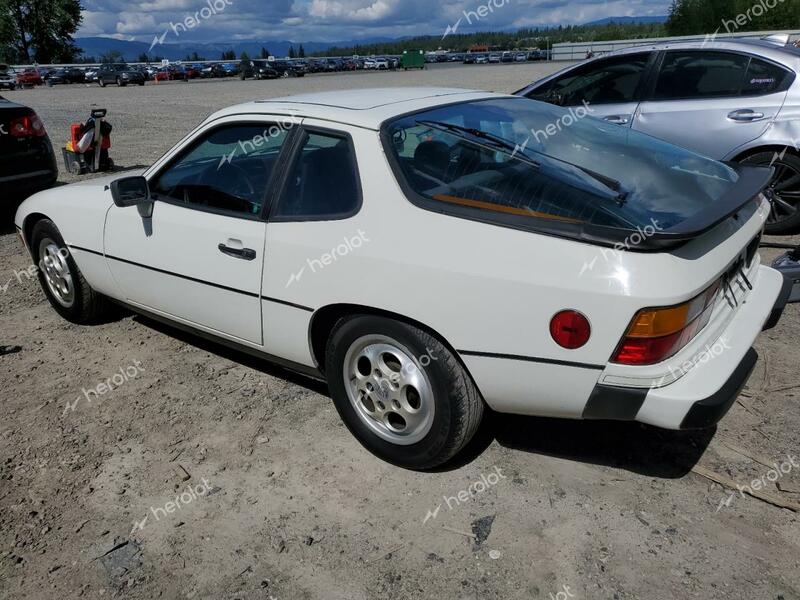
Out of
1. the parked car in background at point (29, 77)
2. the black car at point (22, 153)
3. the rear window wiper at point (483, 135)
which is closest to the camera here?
the rear window wiper at point (483, 135)

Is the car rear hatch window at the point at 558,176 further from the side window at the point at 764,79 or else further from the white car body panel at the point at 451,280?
the side window at the point at 764,79

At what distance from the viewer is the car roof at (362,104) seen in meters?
2.97

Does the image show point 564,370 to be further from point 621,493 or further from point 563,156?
point 563,156

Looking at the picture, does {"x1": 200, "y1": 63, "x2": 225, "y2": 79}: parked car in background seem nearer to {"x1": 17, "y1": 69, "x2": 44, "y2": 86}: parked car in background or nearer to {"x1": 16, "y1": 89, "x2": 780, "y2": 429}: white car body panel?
{"x1": 17, "y1": 69, "x2": 44, "y2": 86}: parked car in background

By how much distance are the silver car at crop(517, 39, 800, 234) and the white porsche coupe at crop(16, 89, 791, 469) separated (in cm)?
270

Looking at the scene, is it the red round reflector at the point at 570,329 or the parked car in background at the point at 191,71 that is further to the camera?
the parked car in background at the point at 191,71

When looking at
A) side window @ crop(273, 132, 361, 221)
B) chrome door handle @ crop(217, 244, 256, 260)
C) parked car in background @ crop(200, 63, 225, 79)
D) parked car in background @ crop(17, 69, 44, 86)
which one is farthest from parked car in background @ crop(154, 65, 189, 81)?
side window @ crop(273, 132, 361, 221)

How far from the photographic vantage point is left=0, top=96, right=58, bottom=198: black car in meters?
6.99

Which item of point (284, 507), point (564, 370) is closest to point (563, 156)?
point (564, 370)

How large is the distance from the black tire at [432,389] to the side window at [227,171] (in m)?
0.80

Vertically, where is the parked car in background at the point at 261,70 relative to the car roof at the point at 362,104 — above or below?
below

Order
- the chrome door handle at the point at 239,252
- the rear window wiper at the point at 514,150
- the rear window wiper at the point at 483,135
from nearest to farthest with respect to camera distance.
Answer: the rear window wiper at the point at 514,150, the rear window wiper at the point at 483,135, the chrome door handle at the point at 239,252

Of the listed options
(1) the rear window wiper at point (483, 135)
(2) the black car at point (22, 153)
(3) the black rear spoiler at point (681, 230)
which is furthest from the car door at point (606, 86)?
(2) the black car at point (22, 153)

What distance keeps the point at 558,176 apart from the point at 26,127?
22.0ft
